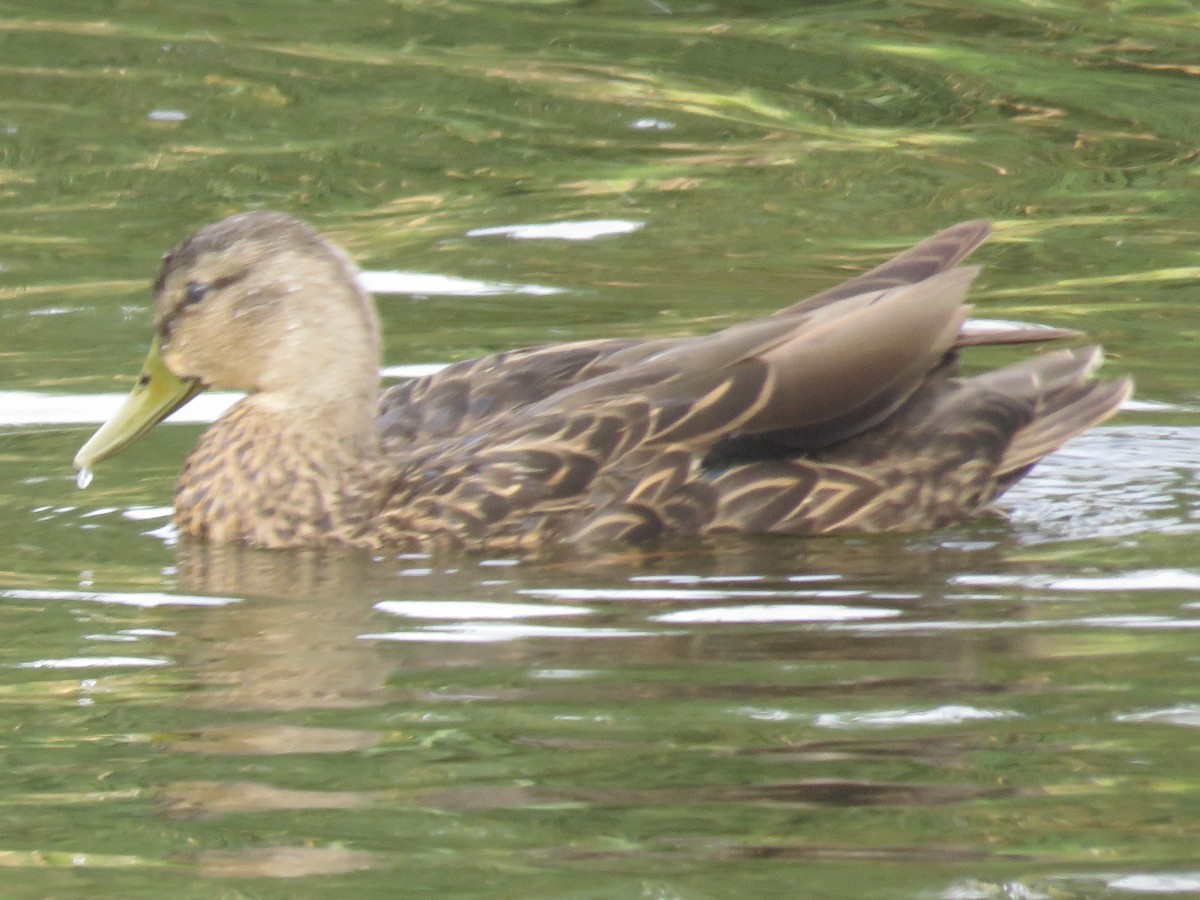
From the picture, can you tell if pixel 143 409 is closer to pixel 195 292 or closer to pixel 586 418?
pixel 195 292

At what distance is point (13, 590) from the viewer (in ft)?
21.1

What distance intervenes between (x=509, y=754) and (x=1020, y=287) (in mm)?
4987

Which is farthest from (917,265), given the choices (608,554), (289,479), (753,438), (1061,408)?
(289,479)

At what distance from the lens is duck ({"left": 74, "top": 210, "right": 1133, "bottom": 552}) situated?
6.70m

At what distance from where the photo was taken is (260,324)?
23.6 feet

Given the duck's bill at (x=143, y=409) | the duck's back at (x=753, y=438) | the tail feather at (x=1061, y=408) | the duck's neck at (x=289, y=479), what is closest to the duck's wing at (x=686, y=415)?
the duck's back at (x=753, y=438)

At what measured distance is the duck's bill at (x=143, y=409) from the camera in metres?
7.07

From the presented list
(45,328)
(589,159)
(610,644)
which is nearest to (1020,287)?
(589,159)

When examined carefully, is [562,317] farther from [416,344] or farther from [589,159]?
[589,159]

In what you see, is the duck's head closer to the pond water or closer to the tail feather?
the pond water

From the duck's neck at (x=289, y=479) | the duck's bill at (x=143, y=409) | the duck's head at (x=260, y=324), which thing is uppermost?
the duck's head at (x=260, y=324)

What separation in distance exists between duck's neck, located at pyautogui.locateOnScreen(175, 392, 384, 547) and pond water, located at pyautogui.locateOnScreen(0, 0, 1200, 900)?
13 centimetres

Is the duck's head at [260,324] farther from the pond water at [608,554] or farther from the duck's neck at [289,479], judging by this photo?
the pond water at [608,554]

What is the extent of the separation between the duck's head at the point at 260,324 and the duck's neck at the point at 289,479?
0.06m
